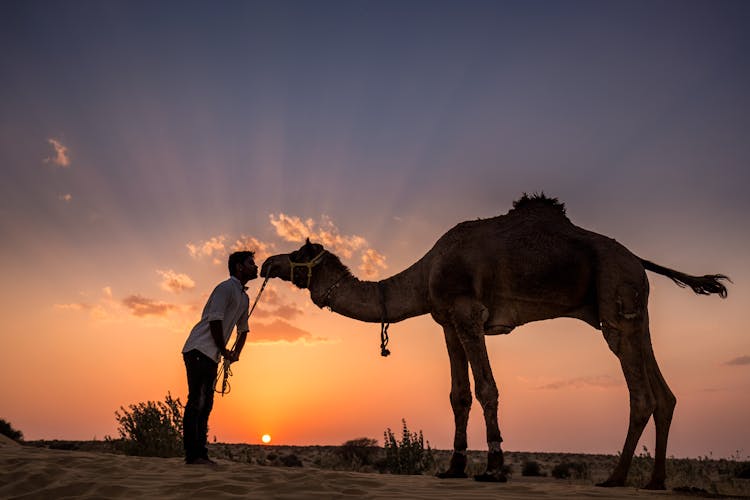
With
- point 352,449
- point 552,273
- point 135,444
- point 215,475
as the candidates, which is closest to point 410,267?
point 552,273

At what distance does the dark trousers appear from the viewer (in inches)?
359

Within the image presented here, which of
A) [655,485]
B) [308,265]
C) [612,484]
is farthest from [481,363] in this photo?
[308,265]

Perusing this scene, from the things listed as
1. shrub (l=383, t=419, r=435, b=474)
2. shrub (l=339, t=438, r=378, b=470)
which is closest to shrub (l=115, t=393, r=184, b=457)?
shrub (l=383, t=419, r=435, b=474)

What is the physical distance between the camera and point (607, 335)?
8969mm

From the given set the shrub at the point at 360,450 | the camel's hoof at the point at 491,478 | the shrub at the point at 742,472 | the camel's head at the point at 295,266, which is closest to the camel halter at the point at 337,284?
the camel's head at the point at 295,266

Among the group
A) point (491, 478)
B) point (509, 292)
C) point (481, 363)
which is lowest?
point (491, 478)

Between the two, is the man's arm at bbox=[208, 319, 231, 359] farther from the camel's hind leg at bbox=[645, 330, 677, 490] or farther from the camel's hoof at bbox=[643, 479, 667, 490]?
the camel's hind leg at bbox=[645, 330, 677, 490]

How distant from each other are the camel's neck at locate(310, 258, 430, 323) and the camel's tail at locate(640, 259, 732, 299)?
3.49 metres

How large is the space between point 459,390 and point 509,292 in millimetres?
1739

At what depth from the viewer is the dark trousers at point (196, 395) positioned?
29.9 ft

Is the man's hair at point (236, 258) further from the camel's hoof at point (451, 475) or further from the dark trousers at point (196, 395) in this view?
the camel's hoof at point (451, 475)

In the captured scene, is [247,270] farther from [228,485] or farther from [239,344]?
[228,485]

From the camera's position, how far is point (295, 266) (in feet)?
34.8

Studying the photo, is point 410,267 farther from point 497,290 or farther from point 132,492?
point 132,492
